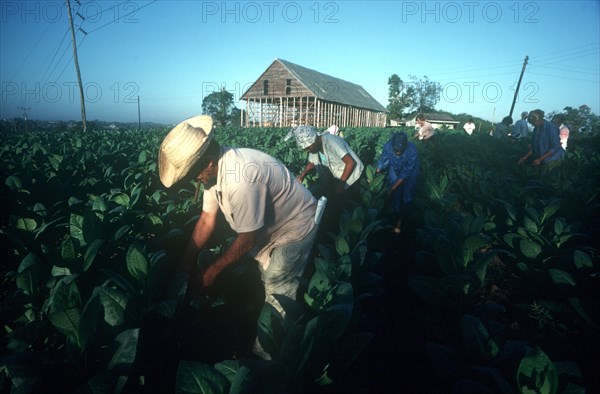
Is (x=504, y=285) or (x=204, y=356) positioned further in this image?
(x=504, y=285)

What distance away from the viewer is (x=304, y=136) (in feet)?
16.0

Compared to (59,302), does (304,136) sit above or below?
above

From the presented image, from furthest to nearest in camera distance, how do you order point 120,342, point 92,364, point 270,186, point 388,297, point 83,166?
point 83,166 < point 388,297 < point 270,186 < point 92,364 < point 120,342

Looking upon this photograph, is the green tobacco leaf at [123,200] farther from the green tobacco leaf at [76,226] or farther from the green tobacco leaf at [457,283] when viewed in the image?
the green tobacco leaf at [457,283]

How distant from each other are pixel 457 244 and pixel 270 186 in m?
2.08

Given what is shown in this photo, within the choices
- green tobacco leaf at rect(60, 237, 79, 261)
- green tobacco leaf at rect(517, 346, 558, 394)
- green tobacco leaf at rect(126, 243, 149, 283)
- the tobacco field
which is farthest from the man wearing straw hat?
green tobacco leaf at rect(517, 346, 558, 394)

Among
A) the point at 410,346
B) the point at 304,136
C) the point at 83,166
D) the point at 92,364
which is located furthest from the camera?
the point at 83,166

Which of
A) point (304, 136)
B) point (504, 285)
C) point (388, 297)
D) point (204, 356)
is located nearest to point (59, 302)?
point (204, 356)

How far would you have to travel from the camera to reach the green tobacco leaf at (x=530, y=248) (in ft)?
10.8

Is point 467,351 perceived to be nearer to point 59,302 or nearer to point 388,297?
point 388,297

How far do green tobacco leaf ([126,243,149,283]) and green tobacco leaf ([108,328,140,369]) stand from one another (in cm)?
67

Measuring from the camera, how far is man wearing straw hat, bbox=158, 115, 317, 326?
81.5 inches

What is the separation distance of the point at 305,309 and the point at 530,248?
270 cm

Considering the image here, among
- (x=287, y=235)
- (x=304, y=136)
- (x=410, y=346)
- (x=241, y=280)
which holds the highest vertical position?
(x=304, y=136)
